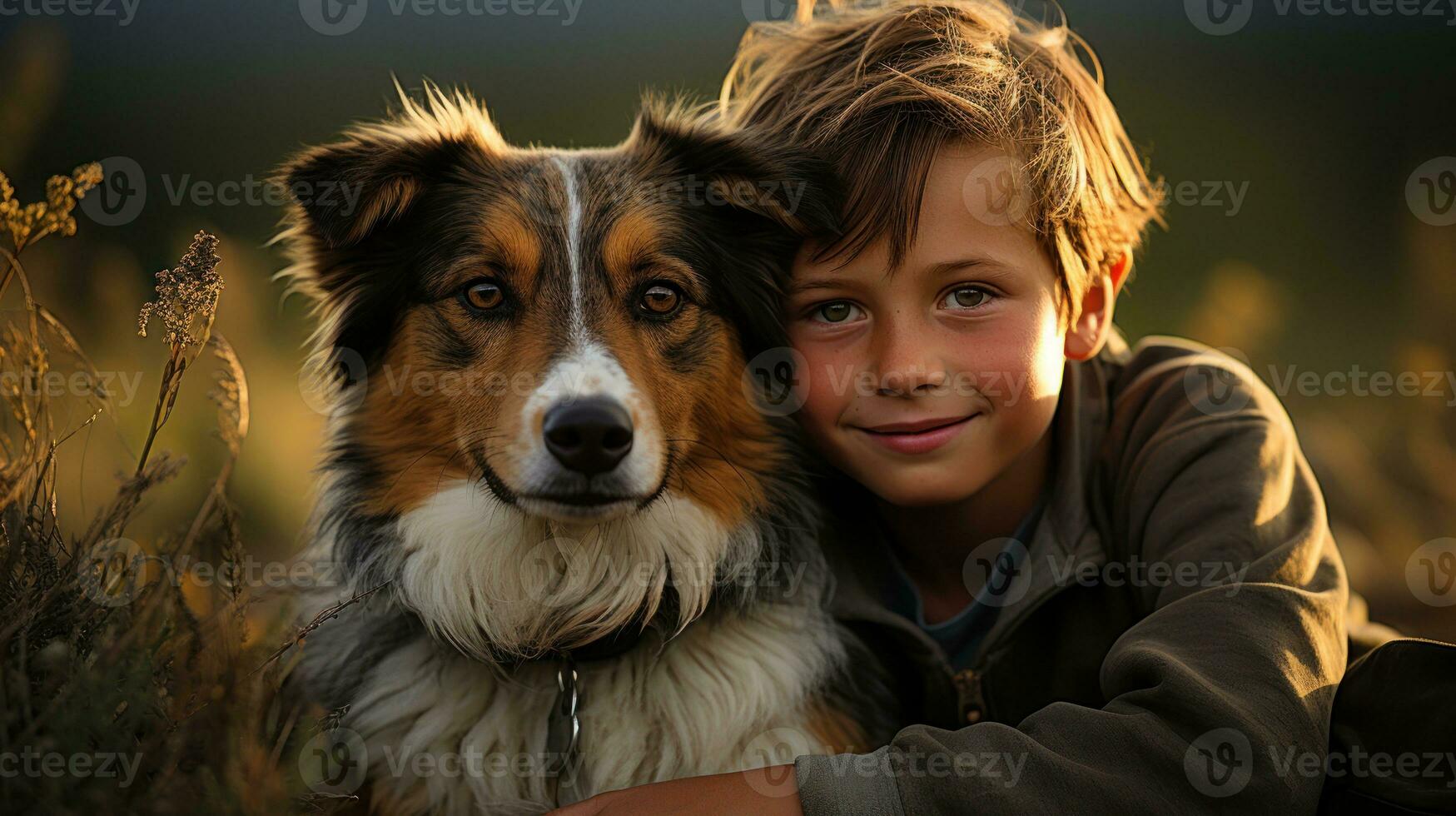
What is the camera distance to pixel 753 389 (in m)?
2.88

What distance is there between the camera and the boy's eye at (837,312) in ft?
9.25

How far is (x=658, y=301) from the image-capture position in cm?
271

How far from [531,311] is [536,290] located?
58mm

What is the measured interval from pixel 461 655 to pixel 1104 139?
224 cm

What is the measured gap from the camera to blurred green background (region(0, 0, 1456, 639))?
443 cm

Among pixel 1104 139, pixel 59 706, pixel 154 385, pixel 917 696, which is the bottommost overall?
pixel 917 696

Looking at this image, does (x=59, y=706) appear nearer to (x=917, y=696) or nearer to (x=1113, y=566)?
(x=917, y=696)

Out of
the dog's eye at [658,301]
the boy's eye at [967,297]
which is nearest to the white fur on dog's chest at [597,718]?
the dog's eye at [658,301]

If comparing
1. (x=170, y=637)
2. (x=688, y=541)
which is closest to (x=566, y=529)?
(x=688, y=541)

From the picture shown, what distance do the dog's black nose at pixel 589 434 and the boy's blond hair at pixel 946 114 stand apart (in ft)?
2.61

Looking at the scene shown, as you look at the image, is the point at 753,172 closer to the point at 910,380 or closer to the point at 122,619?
the point at 910,380

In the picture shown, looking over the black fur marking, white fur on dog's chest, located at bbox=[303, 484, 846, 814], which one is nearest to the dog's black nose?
the black fur marking

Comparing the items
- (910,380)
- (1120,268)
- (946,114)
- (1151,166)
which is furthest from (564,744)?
(1151,166)

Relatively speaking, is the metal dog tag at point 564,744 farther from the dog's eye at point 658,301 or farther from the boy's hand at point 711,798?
the dog's eye at point 658,301
